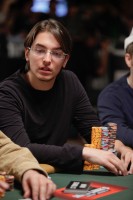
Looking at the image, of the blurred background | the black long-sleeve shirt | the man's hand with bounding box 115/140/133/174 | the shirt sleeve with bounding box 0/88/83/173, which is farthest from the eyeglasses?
the blurred background

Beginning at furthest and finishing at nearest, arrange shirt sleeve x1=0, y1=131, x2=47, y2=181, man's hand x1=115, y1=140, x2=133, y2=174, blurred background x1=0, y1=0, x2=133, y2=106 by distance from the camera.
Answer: blurred background x1=0, y1=0, x2=133, y2=106
man's hand x1=115, y1=140, x2=133, y2=174
shirt sleeve x1=0, y1=131, x2=47, y2=181

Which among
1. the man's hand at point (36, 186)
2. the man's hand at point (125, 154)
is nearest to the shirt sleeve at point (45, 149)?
the man's hand at point (125, 154)

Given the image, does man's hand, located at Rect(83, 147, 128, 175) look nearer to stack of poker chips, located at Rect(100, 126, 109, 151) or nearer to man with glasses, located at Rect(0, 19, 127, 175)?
man with glasses, located at Rect(0, 19, 127, 175)

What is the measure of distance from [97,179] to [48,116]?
57cm

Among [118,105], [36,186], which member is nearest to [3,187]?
[36,186]

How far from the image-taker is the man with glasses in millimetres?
2426

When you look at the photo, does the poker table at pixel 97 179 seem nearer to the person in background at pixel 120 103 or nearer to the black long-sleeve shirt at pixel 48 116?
the black long-sleeve shirt at pixel 48 116

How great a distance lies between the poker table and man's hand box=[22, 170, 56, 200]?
1.6 inches

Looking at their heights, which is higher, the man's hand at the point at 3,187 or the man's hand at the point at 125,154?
the man's hand at the point at 3,187

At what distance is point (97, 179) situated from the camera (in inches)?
91.7

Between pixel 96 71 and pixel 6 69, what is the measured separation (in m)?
1.82

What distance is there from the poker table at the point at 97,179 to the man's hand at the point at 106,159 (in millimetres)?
38

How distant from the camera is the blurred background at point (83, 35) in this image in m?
7.37

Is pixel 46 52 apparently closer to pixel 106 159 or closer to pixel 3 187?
pixel 106 159
